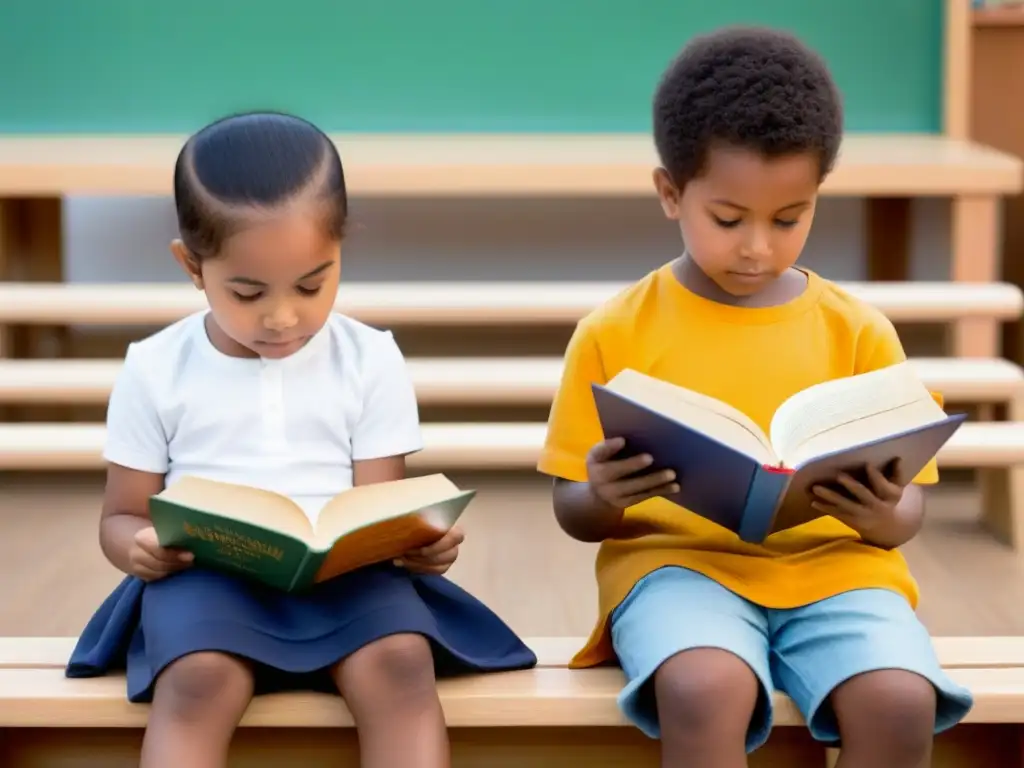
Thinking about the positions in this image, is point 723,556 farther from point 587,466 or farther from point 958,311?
point 958,311

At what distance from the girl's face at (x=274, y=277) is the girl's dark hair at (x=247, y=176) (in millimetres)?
15

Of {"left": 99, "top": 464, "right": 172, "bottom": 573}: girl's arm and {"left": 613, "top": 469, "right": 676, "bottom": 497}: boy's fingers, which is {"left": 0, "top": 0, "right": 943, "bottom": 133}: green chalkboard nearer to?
{"left": 99, "top": 464, "right": 172, "bottom": 573}: girl's arm

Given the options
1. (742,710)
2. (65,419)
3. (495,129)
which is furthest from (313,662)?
(495,129)

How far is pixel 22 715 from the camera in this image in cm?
167

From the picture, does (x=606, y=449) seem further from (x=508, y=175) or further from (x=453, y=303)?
(x=508, y=175)

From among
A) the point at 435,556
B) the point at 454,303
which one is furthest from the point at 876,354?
the point at 454,303

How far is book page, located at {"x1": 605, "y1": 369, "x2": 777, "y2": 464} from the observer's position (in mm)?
Answer: 1456

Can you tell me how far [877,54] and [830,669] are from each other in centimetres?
253

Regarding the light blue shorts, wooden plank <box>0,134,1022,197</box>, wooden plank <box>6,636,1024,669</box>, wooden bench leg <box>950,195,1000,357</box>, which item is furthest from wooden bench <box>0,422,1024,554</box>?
the light blue shorts

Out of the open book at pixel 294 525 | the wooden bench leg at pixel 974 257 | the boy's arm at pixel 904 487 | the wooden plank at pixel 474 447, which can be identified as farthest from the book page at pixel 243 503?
the wooden bench leg at pixel 974 257

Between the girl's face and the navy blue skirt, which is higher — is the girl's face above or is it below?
above

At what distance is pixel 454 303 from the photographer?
3104 mm

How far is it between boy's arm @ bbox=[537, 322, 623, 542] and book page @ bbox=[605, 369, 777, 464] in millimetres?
194

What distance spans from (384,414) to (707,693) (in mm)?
480
